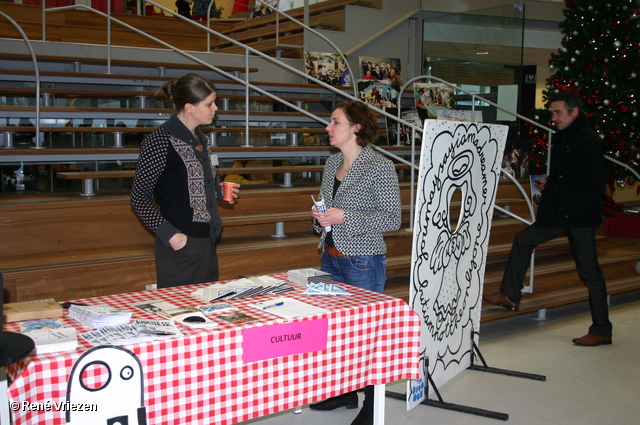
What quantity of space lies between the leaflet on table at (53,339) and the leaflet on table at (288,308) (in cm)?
70

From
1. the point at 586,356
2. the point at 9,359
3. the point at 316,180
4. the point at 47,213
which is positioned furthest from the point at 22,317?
the point at 316,180

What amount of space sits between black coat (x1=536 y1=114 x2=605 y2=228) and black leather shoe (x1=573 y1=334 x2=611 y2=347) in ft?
2.78

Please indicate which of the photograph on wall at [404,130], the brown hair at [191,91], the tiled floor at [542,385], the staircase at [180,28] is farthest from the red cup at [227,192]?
the staircase at [180,28]

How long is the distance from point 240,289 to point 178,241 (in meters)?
0.39

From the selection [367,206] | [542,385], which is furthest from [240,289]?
[542,385]

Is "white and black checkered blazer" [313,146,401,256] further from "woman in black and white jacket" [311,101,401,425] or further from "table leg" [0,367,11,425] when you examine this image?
"table leg" [0,367,11,425]

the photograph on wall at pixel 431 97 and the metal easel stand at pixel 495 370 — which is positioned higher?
the photograph on wall at pixel 431 97

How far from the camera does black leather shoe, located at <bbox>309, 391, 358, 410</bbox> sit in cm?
324

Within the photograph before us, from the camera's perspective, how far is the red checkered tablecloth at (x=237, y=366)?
1.77 m

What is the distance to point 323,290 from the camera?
102 inches

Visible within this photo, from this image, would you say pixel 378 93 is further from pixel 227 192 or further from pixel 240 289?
pixel 240 289

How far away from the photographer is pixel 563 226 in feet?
14.0

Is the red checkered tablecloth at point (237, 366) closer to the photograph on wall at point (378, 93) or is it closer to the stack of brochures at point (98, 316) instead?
the stack of brochures at point (98, 316)

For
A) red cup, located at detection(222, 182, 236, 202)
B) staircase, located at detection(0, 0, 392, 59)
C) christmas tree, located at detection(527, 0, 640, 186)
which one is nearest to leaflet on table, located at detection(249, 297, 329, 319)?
red cup, located at detection(222, 182, 236, 202)
